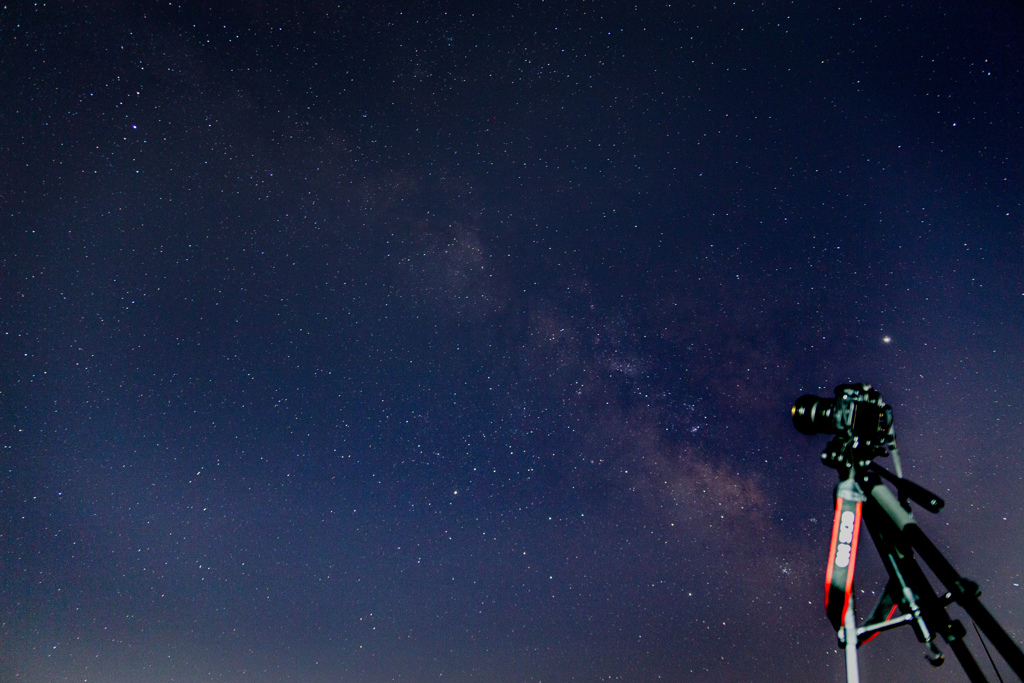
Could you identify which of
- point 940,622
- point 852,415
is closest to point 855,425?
point 852,415

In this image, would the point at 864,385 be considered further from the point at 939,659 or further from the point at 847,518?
the point at 939,659

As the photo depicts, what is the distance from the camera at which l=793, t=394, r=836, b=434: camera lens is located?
2.33 m

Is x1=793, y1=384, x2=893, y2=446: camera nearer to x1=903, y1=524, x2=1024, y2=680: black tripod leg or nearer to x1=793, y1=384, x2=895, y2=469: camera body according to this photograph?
x1=793, y1=384, x2=895, y2=469: camera body

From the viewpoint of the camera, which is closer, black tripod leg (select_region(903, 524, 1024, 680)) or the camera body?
black tripod leg (select_region(903, 524, 1024, 680))

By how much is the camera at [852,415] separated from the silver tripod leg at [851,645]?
710mm

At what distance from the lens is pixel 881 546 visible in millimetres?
1952

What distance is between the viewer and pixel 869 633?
1853 mm

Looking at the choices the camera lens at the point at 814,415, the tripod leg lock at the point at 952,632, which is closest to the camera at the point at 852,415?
the camera lens at the point at 814,415

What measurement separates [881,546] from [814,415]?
62 cm

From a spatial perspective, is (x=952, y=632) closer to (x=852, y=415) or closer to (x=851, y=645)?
(x=851, y=645)

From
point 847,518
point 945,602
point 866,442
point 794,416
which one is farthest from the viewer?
point 794,416

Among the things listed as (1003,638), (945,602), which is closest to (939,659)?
(945,602)

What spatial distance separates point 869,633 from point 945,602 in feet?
1.08

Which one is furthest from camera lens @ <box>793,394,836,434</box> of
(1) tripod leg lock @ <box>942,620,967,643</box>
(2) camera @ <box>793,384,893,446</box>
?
(1) tripod leg lock @ <box>942,620,967,643</box>
